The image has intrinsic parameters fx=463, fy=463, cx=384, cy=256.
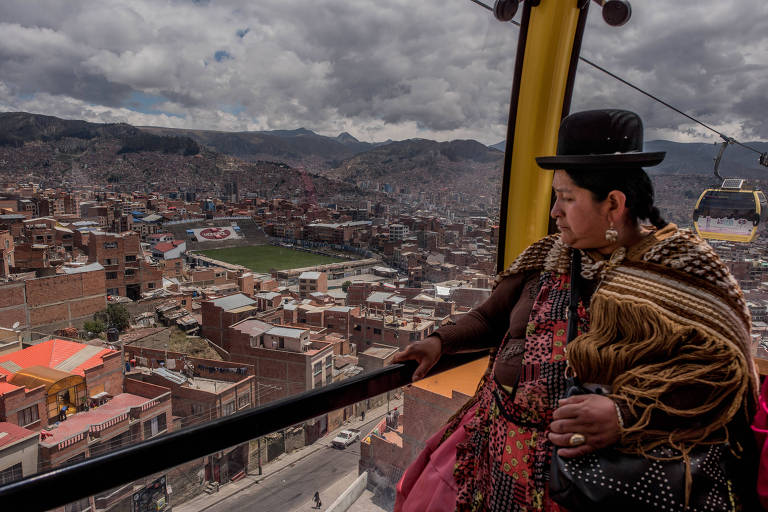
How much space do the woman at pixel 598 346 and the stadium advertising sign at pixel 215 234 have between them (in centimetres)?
827

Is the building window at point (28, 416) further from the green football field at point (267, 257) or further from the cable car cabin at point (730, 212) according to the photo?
the green football field at point (267, 257)

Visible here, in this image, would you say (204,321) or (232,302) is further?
(232,302)

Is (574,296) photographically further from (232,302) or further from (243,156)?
(243,156)

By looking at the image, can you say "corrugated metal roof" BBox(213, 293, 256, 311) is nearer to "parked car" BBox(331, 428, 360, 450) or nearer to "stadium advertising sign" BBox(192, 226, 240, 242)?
"parked car" BBox(331, 428, 360, 450)

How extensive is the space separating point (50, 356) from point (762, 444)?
252 centimetres

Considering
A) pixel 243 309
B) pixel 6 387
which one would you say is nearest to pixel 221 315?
pixel 243 309

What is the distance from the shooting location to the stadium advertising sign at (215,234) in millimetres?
8766

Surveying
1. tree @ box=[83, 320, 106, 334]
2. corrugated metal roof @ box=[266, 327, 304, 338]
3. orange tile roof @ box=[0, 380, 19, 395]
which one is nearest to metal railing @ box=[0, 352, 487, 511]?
orange tile roof @ box=[0, 380, 19, 395]

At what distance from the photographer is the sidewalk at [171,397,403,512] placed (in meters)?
0.97

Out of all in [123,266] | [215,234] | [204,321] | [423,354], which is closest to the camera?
[423,354]

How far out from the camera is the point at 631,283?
2.34 feet

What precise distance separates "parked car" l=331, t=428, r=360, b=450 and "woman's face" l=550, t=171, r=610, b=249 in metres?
0.73

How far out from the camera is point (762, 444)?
2.14 ft

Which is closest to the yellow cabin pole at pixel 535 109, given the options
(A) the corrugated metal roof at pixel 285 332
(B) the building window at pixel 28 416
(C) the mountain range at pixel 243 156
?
(C) the mountain range at pixel 243 156
